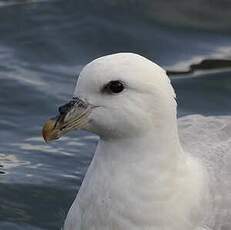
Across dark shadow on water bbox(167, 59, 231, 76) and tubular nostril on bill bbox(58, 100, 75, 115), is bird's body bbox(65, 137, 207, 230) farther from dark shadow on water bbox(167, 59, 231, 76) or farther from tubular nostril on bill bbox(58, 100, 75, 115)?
dark shadow on water bbox(167, 59, 231, 76)

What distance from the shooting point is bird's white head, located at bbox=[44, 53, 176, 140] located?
5.47 meters

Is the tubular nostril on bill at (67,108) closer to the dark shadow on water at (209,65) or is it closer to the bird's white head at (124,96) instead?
the bird's white head at (124,96)

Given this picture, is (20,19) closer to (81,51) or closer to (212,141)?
(81,51)

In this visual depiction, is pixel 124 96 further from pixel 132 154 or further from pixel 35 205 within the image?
pixel 35 205

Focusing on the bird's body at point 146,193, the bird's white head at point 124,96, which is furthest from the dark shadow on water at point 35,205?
the bird's white head at point 124,96

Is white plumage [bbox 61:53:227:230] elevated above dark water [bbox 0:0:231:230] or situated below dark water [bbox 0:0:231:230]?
above

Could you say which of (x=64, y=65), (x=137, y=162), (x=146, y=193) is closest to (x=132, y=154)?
(x=137, y=162)

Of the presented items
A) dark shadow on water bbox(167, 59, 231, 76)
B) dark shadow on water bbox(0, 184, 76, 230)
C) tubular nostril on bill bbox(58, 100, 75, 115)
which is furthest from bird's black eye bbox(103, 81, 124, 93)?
dark shadow on water bbox(167, 59, 231, 76)

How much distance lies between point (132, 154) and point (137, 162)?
0.19 ft

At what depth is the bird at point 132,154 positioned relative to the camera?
5.49m

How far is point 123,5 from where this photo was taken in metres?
10.4

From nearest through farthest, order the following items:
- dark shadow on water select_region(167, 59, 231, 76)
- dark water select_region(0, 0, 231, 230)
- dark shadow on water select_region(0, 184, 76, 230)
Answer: dark shadow on water select_region(0, 184, 76, 230)
dark water select_region(0, 0, 231, 230)
dark shadow on water select_region(167, 59, 231, 76)

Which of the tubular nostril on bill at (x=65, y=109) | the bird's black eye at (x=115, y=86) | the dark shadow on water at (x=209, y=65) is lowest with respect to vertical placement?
the dark shadow on water at (x=209, y=65)

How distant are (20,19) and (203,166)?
441cm
